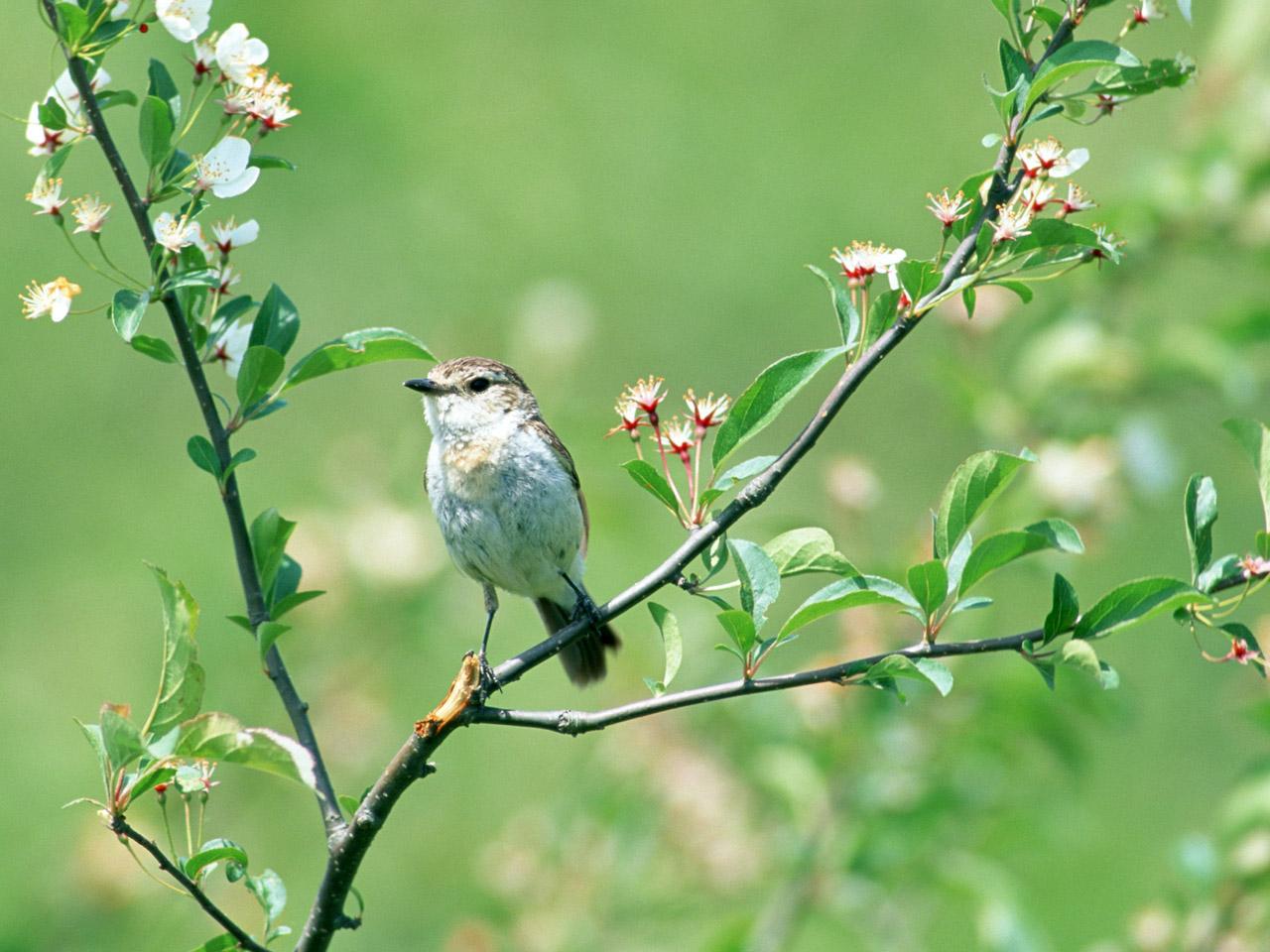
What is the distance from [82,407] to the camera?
8.48 metres

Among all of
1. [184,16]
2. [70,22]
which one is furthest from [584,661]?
[70,22]

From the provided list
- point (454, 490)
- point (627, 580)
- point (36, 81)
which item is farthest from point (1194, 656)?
point (36, 81)

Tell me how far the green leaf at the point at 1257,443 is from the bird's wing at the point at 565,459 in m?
2.04

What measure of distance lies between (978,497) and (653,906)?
218 cm

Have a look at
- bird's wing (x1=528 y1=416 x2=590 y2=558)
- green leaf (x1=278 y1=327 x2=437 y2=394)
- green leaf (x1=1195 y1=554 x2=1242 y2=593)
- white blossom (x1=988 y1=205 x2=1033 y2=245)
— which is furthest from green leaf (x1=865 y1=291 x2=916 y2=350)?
bird's wing (x1=528 y1=416 x2=590 y2=558)

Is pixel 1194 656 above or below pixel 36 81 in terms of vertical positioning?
below

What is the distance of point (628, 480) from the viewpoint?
5.67 m

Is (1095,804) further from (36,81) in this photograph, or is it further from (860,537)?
(36,81)

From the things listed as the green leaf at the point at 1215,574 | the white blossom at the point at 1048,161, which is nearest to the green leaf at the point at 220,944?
the green leaf at the point at 1215,574

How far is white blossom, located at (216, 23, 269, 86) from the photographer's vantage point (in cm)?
212

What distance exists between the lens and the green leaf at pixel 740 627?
194 cm

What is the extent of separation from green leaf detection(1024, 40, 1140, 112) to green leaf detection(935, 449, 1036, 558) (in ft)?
→ 1.59

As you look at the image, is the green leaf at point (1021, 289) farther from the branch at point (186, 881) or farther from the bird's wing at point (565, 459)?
the bird's wing at point (565, 459)

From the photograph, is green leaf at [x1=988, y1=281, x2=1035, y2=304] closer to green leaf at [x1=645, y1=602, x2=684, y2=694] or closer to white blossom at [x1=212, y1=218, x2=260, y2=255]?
green leaf at [x1=645, y1=602, x2=684, y2=694]
